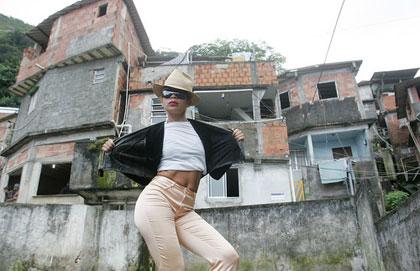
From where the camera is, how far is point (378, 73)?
69.2 feet

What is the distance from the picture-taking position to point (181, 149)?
264 cm

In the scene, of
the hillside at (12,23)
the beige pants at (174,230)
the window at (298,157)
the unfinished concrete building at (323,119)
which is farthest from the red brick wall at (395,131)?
the hillside at (12,23)

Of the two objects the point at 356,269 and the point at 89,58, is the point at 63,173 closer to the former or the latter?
the point at 89,58

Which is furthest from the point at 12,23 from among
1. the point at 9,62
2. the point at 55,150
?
Answer: the point at 55,150

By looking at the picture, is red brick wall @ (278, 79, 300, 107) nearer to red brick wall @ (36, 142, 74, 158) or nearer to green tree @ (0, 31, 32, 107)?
red brick wall @ (36, 142, 74, 158)

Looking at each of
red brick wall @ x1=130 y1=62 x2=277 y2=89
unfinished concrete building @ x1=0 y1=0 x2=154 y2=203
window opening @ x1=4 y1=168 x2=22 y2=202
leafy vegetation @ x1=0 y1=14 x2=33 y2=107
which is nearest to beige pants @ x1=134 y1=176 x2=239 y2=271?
unfinished concrete building @ x1=0 y1=0 x2=154 y2=203

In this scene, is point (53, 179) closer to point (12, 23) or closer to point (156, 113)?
point (156, 113)

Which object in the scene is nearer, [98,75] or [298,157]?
[98,75]

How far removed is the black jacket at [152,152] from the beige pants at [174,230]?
253 millimetres

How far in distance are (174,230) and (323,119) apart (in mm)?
16002

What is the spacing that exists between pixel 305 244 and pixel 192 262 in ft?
7.70

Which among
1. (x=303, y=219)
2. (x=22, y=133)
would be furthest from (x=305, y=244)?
(x=22, y=133)

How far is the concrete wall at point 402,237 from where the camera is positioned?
12.4 feet

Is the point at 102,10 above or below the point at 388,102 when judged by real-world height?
above
